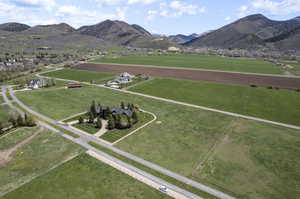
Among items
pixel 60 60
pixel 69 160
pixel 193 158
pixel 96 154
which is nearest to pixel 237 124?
pixel 193 158

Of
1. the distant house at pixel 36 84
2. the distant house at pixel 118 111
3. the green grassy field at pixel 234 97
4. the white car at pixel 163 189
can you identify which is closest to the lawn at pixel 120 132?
the distant house at pixel 118 111

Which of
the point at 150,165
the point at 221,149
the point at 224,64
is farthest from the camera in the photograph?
the point at 224,64

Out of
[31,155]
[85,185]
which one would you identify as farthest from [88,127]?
[85,185]

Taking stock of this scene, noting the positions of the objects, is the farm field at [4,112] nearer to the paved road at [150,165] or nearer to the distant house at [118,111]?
the paved road at [150,165]

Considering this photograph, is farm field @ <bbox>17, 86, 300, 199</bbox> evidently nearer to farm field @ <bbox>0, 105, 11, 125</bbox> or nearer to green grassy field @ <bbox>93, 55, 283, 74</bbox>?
farm field @ <bbox>0, 105, 11, 125</bbox>

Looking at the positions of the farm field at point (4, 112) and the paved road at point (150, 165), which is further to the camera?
the farm field at point (4, 112)

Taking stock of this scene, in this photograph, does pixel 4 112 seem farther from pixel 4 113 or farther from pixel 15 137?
pixel 15 137
